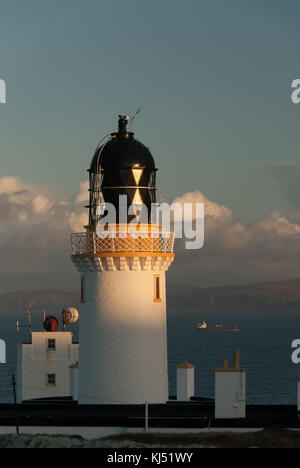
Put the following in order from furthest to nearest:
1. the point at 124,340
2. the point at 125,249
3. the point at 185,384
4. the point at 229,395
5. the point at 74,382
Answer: the point at 74,382 < the point at 185,384 < the point at 125,249 < the point at 124,340 < the point at 229,395

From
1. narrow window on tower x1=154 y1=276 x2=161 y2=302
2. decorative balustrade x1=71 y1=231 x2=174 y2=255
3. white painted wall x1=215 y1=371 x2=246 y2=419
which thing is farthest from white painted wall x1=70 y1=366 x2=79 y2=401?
white painted wall x1=215 y1=371 x2=246 y2=419

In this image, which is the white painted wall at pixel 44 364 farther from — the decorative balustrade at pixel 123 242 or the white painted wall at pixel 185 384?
the decorative balustrade at pixel 123 242

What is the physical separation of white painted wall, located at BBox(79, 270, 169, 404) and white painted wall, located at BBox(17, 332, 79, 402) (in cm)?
1241

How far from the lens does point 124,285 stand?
49.2m

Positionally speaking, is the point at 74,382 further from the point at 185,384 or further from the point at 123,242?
the point at 123,242

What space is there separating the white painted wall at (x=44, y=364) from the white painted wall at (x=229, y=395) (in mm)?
16648

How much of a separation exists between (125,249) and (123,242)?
1.13ft

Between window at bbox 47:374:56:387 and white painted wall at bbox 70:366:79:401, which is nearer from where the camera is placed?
white painted wall at bbox 70:366:79:401

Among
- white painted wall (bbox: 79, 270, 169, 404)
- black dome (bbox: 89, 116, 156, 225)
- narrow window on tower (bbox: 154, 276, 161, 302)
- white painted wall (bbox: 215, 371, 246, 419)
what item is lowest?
white painted wall (bbox: 215, 371, 246, 419)

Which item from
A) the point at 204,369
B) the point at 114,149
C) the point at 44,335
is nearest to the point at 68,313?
the point at 44,335

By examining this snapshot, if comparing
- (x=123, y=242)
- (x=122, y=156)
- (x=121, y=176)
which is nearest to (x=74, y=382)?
(x=123, y=242)

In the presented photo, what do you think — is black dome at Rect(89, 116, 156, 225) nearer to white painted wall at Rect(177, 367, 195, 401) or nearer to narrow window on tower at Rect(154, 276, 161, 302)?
narrow window on tower at Rect(154, 276, 161, 302)

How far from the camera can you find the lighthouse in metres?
49.1
